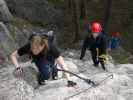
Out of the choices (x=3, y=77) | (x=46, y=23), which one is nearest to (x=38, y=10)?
(x=46, y=23)

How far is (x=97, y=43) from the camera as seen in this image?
34.2ft

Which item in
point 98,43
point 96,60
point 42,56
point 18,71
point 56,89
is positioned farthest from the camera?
point 96,60

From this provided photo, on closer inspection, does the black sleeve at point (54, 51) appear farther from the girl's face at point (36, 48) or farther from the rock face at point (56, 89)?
the rock face at point (56, 89)

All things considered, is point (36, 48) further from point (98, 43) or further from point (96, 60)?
point (96, 60)

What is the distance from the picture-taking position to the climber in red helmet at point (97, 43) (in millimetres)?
10048

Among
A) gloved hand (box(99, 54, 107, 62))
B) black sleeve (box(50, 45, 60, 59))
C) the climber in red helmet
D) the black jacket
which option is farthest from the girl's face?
gloved hand (box(99, 54, 107, 62))

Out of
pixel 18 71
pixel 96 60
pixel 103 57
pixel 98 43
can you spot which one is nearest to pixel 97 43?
pixel 98 43

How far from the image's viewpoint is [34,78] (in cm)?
728

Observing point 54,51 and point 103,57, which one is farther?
point 103,57

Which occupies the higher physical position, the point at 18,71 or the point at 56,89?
the point at 18,71

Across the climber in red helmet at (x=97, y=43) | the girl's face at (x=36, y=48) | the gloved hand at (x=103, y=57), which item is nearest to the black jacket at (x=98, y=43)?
the climber in red helmet at (x=97, y=43)

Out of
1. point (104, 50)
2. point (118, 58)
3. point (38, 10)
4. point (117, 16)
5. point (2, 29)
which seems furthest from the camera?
point (117, 16)

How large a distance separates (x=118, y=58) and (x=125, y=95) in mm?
10129

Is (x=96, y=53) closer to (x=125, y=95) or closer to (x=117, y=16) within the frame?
(x=125, y=95)
